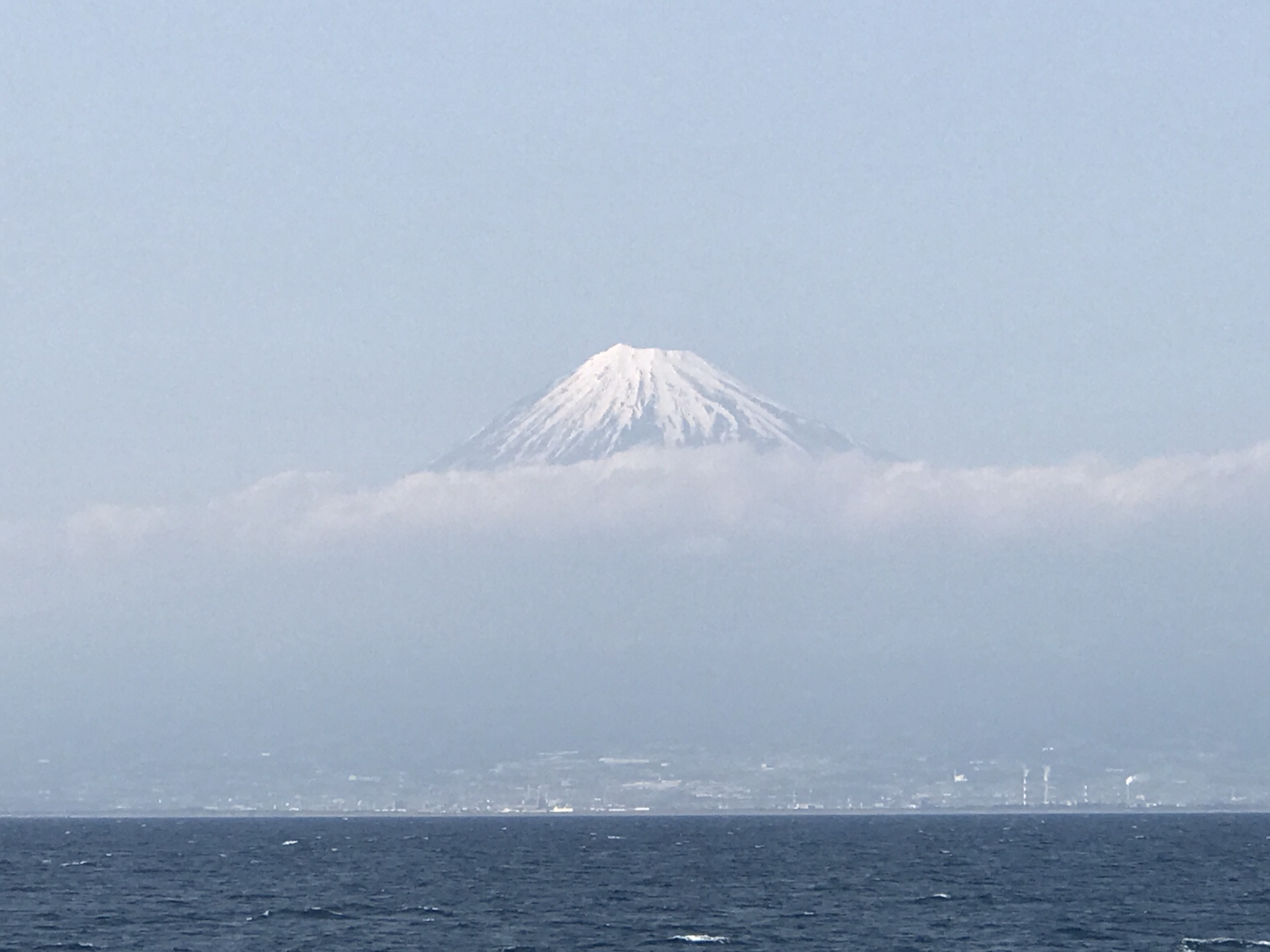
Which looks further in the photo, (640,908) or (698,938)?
(640,908)

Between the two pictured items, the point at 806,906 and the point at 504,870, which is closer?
the point at 806,906

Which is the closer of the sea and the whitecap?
the whitecap

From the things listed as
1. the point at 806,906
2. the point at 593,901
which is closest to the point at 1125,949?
the point at 806,906

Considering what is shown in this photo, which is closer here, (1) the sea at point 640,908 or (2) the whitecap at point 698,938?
(2) the whitecap at point 698,938

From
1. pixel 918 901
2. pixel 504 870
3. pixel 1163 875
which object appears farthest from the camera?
pixel 504 870

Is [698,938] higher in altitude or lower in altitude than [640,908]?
lower

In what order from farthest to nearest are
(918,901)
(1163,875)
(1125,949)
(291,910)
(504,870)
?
(504,870) → (1163,875) → (918,901) → (291,910) → (1125,949)

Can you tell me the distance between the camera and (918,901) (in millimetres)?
152875

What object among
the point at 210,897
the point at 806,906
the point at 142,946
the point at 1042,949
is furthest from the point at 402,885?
the point at 1042,949

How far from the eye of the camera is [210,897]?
15775 centimetres

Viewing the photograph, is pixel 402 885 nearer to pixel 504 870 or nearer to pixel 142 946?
pixel 504 870

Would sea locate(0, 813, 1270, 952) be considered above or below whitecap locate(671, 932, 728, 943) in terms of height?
above

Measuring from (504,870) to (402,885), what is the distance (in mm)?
26508

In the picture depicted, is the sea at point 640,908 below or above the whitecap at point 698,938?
above
